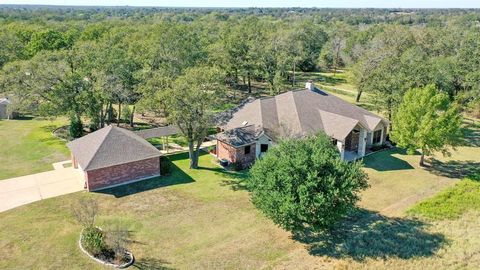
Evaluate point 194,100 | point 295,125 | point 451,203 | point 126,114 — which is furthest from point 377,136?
point 126,114

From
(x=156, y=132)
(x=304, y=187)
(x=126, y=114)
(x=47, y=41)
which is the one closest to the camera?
(x=304, y=187)

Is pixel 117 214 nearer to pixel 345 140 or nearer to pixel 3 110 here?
pixel 345 140

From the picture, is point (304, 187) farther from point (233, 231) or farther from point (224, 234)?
point (224, 234)

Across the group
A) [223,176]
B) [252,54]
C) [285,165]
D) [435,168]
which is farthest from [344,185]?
[252,54]

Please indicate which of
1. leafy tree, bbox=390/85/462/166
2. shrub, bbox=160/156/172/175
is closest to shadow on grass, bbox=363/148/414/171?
leafy tree, bbox=390/85/462/166

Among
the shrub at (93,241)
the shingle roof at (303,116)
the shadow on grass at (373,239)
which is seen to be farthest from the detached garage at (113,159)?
the shadow on grass at (373,239)

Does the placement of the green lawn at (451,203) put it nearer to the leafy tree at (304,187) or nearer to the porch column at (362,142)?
the leafy tree at (304,187)
